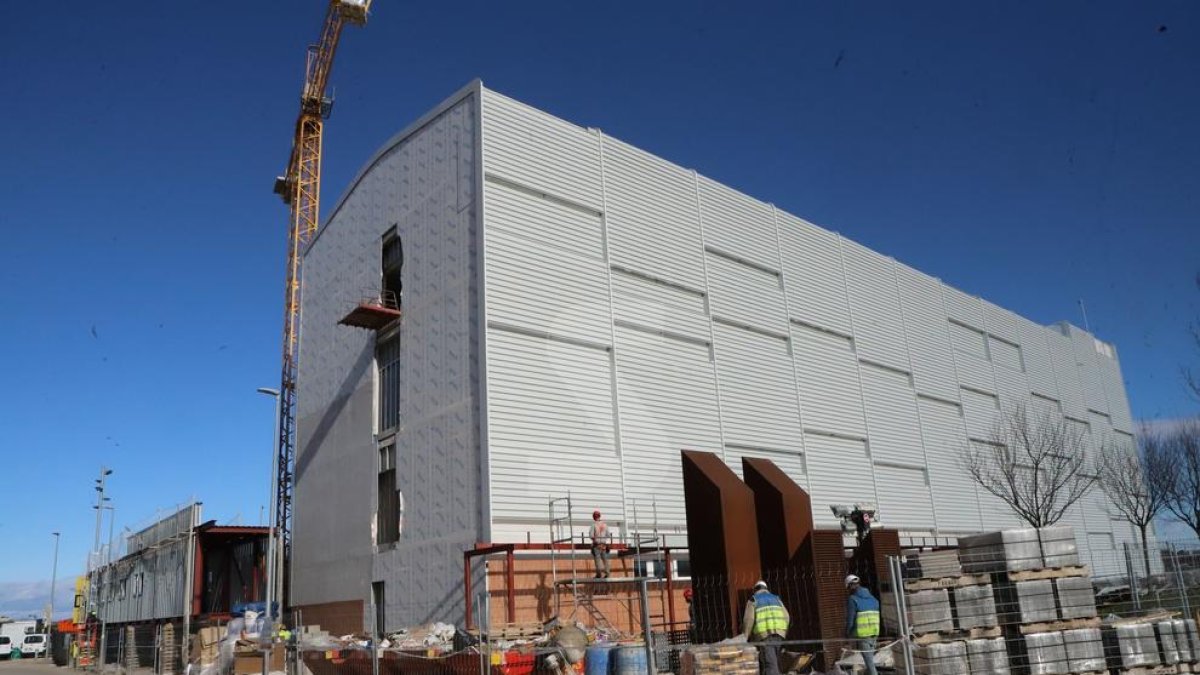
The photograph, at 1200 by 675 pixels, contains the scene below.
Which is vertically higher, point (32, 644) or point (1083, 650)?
point (1083, 650)

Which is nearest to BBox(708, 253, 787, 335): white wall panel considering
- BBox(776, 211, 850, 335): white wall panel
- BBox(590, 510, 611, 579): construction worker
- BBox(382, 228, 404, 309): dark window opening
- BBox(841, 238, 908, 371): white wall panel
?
BBox(776, 211, 850, 335): white wall panel

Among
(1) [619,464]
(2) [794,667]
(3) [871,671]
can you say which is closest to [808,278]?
(1) [619,464]

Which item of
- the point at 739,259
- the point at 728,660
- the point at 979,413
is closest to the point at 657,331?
the point at 739,259

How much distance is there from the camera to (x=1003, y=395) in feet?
172

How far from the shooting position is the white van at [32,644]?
72.8 metres

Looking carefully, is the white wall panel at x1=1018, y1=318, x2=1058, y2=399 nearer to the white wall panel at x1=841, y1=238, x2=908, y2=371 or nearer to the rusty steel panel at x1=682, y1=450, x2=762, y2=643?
the white wall panel at x1=841, y1=238, x2=908, y2=371

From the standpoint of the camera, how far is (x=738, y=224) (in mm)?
37438

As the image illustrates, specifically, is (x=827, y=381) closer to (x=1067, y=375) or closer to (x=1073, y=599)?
(x=1073, y=599)

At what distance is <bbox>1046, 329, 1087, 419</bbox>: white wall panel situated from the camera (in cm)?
5884

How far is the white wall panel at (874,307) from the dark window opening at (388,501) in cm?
2213

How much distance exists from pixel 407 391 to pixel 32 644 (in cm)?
6219

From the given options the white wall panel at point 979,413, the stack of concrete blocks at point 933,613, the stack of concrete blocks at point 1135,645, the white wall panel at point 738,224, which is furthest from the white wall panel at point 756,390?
the stack of concrete blocks at point 1135,645

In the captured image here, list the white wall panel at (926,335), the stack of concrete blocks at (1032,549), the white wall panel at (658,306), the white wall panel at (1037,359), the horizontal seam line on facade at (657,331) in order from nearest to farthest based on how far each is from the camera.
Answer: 1. the stack of concrete blocks at (1032,549)
2. the horizontal seam line on facade at (657,331)
3. the white wall panel at (658,306)
4. the white wall panel at (926,335)
5. the white wall panel at (1037,359)

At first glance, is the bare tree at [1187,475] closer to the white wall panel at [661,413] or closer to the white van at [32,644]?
the white wall panel at [661,413]
